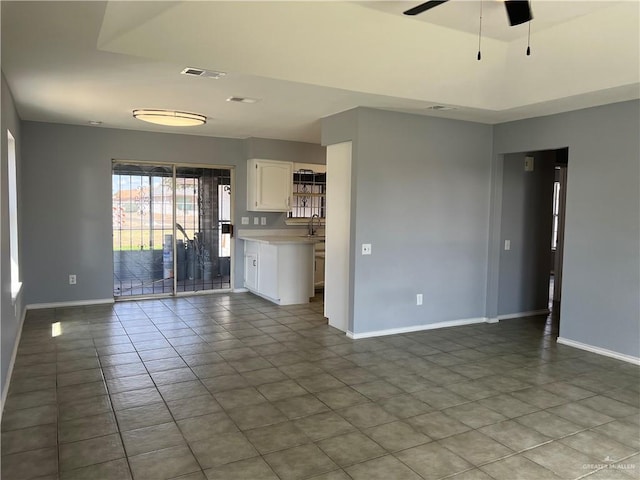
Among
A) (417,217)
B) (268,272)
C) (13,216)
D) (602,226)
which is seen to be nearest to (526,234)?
(602,226)

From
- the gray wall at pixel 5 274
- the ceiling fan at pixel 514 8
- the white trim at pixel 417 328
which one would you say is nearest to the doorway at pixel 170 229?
the gray wall at pixel 5 274

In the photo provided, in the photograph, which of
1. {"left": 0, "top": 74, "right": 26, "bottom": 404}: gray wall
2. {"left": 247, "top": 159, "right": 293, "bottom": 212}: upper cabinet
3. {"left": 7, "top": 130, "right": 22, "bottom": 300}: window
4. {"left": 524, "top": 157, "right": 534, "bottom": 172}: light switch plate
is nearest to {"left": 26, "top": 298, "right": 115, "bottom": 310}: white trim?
{"left": 7, "top": 130, "right": 22, "bottom": 300}: window

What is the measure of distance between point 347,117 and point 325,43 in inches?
51.8

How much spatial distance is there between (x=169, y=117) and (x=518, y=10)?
386 centimetres

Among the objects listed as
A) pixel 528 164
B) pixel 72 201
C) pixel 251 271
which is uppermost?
pixel 528 164

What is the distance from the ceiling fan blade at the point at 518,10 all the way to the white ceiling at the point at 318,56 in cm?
68

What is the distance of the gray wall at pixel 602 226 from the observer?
4.29 m

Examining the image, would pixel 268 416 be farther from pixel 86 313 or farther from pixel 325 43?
pixel 86 313

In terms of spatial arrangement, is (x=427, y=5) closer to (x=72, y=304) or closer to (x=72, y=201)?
(x=72, y=201)

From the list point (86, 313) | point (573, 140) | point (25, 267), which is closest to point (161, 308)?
point (86, 313)

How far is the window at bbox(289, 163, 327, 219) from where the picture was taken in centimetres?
782

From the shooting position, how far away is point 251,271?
716 centimetres

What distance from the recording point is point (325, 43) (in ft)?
12.2

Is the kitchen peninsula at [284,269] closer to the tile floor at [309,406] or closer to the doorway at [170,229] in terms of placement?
the doorway at [170,229]
